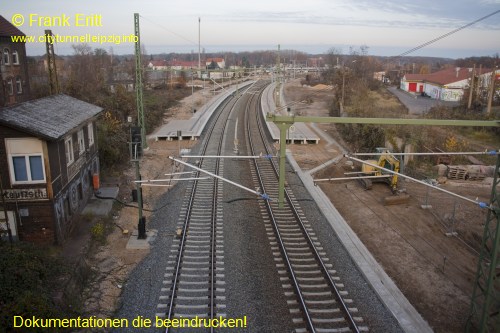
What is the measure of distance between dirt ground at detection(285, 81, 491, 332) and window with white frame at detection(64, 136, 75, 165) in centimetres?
1089

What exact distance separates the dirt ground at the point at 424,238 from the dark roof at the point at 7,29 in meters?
26.6

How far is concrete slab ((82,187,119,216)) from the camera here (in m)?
16.5

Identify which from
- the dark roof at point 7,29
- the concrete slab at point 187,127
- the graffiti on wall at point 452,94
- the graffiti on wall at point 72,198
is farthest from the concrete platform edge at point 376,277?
the graffiti on wall at point 452,94

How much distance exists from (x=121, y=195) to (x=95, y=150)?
259 cm

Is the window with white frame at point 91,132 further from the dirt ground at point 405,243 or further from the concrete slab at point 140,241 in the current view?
the concrete slab at point 140,241

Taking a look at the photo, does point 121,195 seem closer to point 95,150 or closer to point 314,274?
point 95,150

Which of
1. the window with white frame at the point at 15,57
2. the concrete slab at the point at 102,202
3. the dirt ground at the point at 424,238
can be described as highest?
the window with white frame at the point at 15,57

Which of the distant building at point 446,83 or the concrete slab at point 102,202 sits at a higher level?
the distant building at point 446,83

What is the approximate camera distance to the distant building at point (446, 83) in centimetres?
5904

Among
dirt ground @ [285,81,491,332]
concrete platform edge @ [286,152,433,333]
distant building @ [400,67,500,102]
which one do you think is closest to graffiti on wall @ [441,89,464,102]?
distant building @ [400,67,500,102]

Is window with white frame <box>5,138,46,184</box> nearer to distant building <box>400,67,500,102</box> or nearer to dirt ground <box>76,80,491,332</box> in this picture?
dirt ground <box>76,80,491,332</box>

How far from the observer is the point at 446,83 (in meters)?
61.2

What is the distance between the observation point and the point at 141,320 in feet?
32.4

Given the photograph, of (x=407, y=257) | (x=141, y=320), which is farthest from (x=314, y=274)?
(x=141, y=320)
